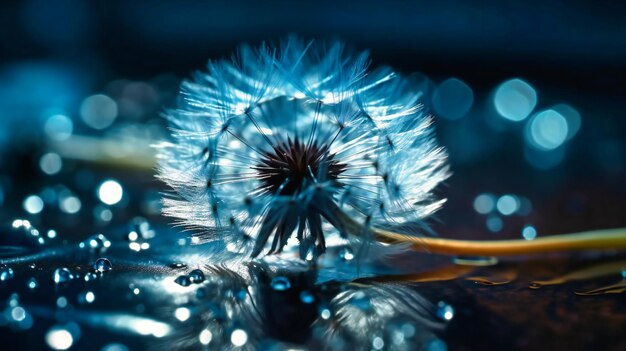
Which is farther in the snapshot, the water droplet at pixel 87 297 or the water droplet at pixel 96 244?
the water droplet at pixel 96 244

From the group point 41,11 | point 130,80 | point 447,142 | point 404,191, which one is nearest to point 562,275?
point 404,191

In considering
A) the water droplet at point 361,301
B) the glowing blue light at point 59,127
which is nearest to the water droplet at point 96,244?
the water droplet at point 361,301

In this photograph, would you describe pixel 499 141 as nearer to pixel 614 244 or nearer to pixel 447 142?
pixel 447 142

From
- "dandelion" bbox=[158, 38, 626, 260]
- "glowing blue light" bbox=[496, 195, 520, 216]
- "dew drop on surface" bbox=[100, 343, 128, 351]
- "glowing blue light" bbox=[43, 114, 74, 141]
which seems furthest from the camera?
"glowing blue light" bbox=[43, 114, 74, 141]

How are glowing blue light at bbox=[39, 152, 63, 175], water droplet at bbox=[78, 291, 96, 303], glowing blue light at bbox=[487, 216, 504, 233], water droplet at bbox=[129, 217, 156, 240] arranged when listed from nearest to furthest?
water droplet at bbox=[78, 291, 96, 303] → water droplet at bbox=[129, 217, 156, 240] → glowing blue light at bbox=[487, 216, 504, 233] → glowing blue light at bbox=[39, 152, 63, 175]

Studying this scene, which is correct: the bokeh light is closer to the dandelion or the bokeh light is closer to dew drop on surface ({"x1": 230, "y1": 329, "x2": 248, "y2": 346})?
the dandelion

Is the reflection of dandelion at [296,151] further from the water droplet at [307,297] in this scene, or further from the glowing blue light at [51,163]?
the glowing blue light at [51,163]

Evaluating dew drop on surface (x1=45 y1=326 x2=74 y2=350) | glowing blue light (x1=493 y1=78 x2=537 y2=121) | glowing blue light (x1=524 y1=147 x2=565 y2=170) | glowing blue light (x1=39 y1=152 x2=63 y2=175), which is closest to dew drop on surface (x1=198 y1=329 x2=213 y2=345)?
dew drop on surface (x1=45 y1=326 x2=74 y2=350)

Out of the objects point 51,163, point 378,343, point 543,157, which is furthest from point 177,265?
point 543,157
